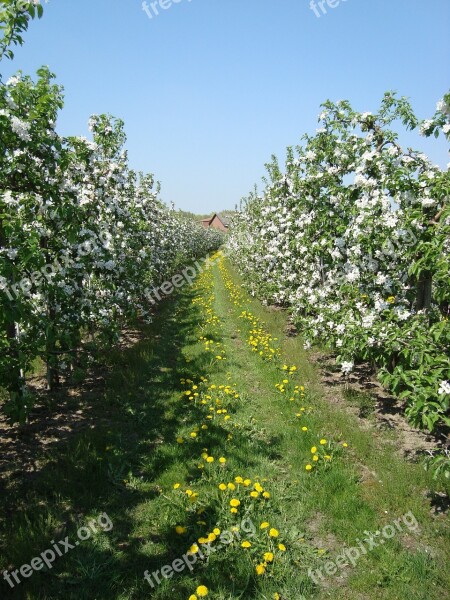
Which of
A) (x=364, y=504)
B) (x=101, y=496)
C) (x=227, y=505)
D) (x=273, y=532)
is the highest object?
(x=101, y=496)

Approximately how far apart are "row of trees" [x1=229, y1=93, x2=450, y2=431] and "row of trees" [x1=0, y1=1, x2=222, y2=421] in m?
4.05

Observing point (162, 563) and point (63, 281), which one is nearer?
point (162, 563)

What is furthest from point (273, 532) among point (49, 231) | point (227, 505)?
point (49, 231)

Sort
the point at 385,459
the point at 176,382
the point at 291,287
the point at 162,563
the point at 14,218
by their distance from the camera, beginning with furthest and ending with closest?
the point at 291,287, the point at 176,382, the point at 385,459, the point at 14,218, the point at 162,563

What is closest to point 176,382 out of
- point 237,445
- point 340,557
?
point 237,445

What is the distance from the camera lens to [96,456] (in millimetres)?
5449

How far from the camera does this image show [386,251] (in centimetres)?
587

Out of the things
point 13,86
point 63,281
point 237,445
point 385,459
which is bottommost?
point 385,459

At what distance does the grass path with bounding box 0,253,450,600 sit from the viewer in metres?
3.60

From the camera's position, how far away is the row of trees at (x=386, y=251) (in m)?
4.32

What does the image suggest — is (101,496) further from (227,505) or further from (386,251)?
(386,251)

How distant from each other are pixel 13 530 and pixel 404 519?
427cm

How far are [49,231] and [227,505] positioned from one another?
484cm

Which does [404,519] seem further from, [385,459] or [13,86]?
[13,86]
